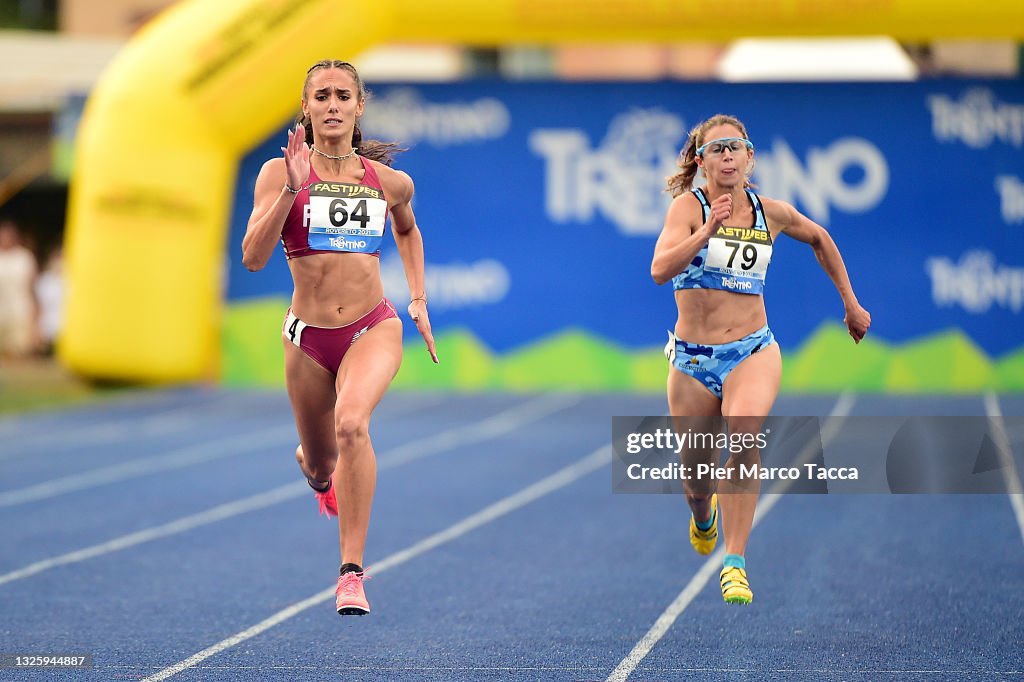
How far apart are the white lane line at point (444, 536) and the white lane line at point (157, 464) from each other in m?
2.84

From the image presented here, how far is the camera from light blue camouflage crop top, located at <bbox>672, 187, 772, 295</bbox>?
480cm

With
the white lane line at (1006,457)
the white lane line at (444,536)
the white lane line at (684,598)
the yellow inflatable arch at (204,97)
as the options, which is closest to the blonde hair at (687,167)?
the white lane line at (684,598)

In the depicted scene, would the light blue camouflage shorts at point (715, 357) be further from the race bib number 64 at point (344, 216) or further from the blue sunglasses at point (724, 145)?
the race bib number 64 at point (344, 216)

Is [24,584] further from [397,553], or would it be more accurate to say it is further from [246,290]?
[246,290]

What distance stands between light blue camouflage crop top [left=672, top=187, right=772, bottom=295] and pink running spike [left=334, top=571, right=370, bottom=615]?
1481 mm

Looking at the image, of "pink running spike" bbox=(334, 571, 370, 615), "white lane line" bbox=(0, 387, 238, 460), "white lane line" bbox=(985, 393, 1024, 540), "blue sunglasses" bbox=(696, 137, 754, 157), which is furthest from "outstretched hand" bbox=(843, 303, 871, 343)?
"white lane line" bbox=(0, 387, 238, 460)

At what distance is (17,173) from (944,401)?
14.1m

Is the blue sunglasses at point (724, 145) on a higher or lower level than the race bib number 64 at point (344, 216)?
higher

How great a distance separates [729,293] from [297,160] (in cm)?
154

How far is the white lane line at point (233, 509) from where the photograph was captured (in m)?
7.89

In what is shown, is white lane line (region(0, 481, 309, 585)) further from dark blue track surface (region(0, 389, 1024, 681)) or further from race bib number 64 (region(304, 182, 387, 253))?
race bib number 64 (region(304, 182, 387, 253))

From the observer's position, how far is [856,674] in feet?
17.3

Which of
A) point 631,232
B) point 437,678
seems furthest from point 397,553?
point 631,232

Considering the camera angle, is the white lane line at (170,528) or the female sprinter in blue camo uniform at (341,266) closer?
the female sprinter in blue camo uniform at (341,266)
